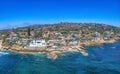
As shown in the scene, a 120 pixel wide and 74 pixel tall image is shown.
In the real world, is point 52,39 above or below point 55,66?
above

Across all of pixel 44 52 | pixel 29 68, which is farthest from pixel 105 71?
pixel 44 52

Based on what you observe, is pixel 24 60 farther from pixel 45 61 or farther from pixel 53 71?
pixel 53 71

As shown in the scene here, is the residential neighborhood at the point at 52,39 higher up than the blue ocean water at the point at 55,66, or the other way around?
the residential neighborhood at the point at 52,39

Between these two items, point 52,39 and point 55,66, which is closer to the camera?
point 55,66

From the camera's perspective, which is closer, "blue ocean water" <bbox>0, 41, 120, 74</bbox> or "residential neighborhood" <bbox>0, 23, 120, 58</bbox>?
"blue ocean water" <bbox>0, 41, 120, 74</bbox>

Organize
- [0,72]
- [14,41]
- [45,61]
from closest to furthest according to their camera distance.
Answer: [0,72] → [45,61] → [14,41]

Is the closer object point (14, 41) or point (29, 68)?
point (29, 68)

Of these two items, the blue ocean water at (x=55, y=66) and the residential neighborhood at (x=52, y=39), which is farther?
the residential neighborhood at (x=52, y=39)

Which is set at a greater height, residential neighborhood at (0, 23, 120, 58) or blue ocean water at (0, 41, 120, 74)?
residential neighborhood at (0, 23, 120, 58)

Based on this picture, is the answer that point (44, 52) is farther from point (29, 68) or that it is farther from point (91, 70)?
point (91, 70)

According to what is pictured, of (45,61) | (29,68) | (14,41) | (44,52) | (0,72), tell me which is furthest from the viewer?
(14,41)
